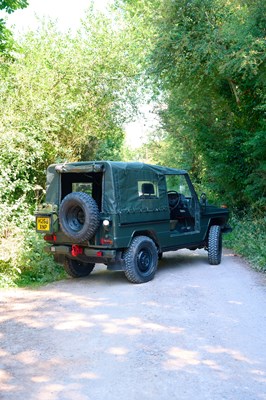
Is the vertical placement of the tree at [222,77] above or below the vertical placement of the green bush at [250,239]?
above

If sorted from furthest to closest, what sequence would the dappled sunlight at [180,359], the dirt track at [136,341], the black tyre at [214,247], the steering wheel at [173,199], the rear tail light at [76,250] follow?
the steering wheel at [173,199] < the black tyre at [214,247] < the rear tail light at [76,250] < the dappled sunlight at [180,359] < the dirt track at [136,341]

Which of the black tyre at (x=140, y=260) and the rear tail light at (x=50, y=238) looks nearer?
the black tyre at (x=140, y=260)

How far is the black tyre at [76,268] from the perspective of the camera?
8.45 m

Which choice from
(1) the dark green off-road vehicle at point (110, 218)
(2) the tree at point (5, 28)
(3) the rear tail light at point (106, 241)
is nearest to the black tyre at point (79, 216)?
(1) the dark green off-road vehicle at point (110, 218)

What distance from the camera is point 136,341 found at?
189 inches

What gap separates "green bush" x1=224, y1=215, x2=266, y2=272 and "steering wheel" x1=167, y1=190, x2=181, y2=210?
7.17 ft

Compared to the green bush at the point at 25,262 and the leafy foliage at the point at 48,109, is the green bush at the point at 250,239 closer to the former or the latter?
the green bush at the point at 25,262

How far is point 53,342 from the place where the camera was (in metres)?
4.82

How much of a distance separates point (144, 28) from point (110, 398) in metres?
20.1

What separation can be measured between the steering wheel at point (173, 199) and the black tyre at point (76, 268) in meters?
2.39

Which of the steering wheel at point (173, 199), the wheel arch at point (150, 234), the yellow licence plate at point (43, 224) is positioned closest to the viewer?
the yellow licence plate at point (43, 224)

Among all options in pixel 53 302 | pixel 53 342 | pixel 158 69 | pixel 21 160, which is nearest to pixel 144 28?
pixel 158 69

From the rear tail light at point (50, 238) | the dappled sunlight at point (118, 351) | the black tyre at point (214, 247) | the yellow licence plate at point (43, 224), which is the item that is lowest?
the dappled sunlight at point (118, 351)

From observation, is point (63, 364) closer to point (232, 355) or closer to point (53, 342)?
point (53, 342)
